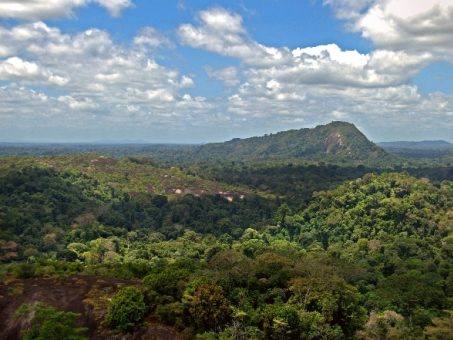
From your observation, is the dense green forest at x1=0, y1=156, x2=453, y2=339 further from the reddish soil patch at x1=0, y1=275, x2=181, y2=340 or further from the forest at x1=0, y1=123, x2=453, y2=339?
the reddish soil patch at x1=0, y1=275, x2=181, y2=340

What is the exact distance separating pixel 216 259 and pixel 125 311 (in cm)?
1976

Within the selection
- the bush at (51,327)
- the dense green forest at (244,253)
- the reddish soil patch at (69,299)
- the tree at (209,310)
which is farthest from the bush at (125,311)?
the tree at (209,310)

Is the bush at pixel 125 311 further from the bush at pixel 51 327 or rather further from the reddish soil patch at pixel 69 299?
the bush at pixel 51 327

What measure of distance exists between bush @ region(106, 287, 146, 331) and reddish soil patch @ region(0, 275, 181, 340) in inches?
32.5

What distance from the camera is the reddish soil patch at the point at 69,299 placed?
157ft

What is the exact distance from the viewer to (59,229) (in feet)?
425

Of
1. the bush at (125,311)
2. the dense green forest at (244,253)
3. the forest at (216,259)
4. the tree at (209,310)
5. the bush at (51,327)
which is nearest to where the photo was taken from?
the bush at (51,327)

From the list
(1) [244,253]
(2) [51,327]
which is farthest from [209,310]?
(1) [244,253]

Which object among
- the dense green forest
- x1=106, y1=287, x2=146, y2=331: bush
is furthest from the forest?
the dense green forest

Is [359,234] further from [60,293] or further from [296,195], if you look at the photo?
[60,293]

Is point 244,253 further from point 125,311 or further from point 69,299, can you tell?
point 125,311

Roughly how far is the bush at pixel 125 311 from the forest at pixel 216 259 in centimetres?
11

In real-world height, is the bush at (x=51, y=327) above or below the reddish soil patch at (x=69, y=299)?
above

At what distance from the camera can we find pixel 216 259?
65.8 m
